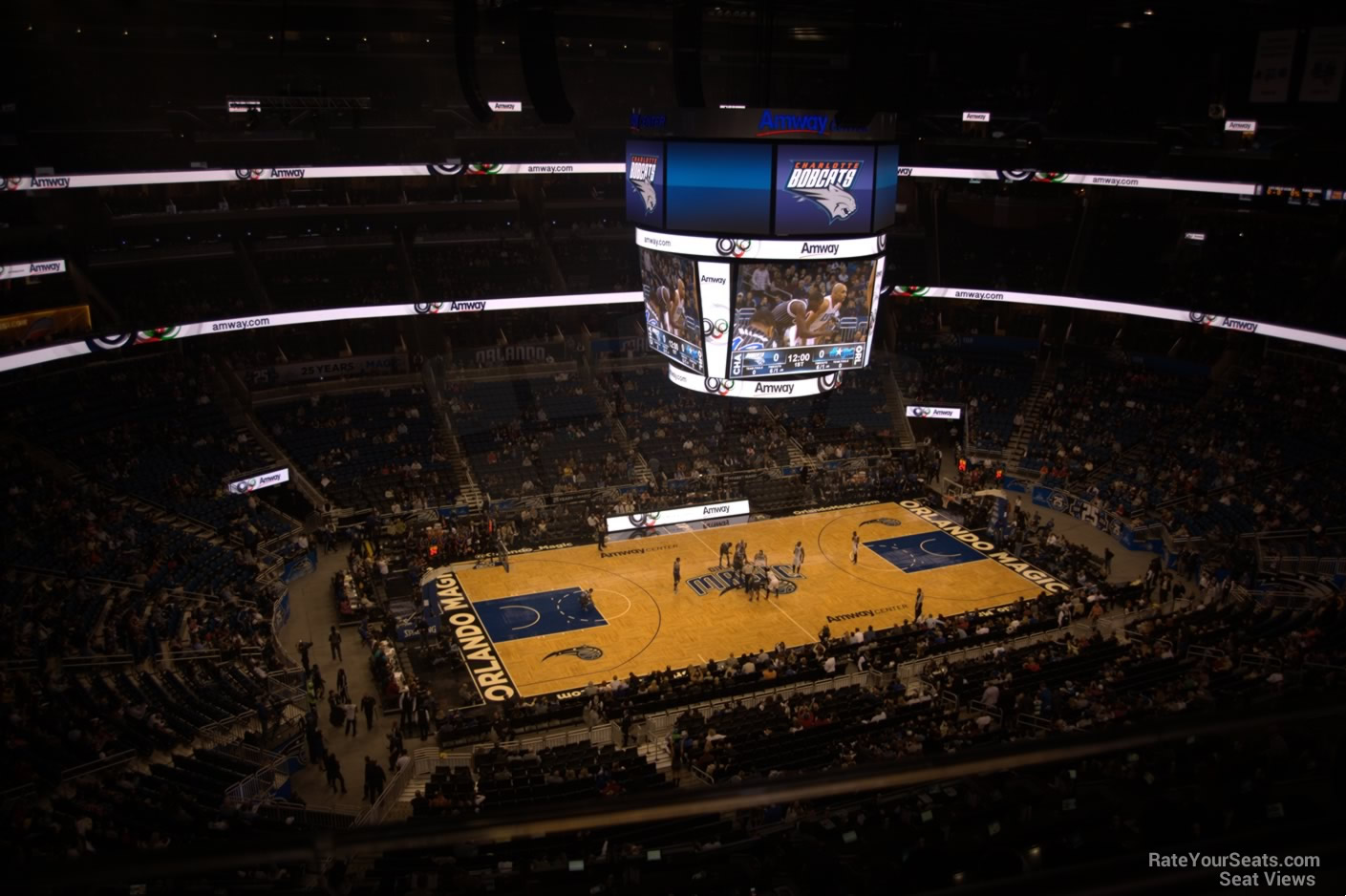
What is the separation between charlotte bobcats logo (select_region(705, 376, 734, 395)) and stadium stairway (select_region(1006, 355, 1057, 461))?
805 inches

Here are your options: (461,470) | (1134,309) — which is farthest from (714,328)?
(1134,309)

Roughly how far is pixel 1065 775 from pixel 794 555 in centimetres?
2162

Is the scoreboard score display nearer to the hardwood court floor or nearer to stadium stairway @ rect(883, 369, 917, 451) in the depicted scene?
the hardwood court floor

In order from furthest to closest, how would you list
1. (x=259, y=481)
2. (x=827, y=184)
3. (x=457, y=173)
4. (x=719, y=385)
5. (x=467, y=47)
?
(x=457, y=173) < (x=259, y=481) < (x=719, y=385) < (x=827, y=184) < (x=467, y=47)

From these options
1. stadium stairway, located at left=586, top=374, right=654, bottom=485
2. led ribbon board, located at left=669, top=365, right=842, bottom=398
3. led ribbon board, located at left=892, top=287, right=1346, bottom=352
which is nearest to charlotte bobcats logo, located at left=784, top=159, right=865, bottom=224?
led ribbon board, located at left=669, top=365, right=842, bottom=398

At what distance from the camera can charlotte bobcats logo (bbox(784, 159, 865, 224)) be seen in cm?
2158

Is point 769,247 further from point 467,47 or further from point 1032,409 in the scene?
point 1032,409

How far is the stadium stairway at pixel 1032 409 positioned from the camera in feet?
134

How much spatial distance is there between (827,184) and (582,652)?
1374 centimetres

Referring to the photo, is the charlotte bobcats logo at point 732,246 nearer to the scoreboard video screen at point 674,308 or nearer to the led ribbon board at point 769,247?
the led ribbon board at point 769,247

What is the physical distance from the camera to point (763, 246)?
2194 cm

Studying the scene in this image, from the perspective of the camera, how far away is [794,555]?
33094mm

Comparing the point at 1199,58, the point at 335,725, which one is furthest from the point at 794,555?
the point at 1199,58

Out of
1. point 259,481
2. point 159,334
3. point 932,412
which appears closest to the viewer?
point 259,481
